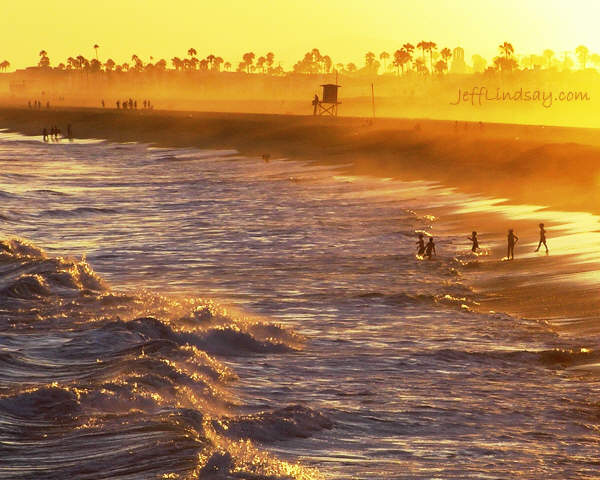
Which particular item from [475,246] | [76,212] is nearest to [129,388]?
[475,246]

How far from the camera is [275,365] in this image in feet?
72.6

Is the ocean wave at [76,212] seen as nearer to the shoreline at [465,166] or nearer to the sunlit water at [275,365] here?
the sunlit water at [275,365]

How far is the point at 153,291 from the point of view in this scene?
30.3 meters

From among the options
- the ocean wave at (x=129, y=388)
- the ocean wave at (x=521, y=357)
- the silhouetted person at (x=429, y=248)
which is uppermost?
the silhouetted person at (x=429, y=248)

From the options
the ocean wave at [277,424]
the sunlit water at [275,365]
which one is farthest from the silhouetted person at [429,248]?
the ocean wave at [277,424]

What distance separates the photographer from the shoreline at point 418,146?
59.7 metres

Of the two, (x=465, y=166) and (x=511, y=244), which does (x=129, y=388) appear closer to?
(x=511, y=244)

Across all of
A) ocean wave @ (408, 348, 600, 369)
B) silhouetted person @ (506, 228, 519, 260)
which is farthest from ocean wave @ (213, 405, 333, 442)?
silhouetted person @ (506, 228, 519, 260)

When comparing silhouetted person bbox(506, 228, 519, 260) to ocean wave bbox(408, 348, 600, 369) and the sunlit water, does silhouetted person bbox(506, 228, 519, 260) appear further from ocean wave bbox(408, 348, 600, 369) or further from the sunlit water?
ocean wave bbox(408, 348, 600, 369)

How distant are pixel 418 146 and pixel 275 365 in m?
65.5

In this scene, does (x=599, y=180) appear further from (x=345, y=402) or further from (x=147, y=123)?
(x=147, y=123)

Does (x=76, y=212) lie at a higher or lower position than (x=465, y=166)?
lower

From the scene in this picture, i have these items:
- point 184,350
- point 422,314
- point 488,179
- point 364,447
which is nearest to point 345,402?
point 364,447

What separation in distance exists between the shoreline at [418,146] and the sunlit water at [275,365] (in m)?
18.0
